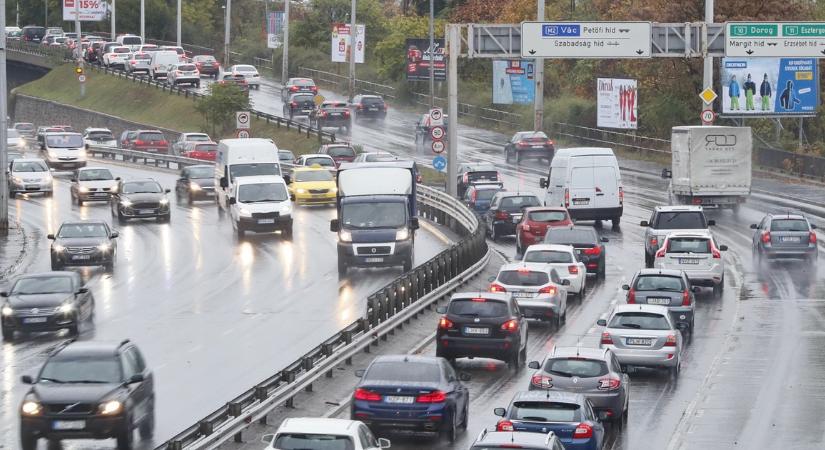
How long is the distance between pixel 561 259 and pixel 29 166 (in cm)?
3361

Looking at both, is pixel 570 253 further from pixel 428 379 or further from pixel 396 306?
pixel 428 379

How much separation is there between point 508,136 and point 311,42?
137 ft

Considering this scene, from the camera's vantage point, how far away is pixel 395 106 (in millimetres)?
107312

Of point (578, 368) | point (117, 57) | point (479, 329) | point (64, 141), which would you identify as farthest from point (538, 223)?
point (117, 57)

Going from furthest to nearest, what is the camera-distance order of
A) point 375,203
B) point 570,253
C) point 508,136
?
point 508,136 → point 375,203 → point 570,253

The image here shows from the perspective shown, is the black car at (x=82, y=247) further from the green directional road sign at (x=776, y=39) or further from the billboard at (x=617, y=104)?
the billboard at (x=617, y=104)

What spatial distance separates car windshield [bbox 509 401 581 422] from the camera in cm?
1934

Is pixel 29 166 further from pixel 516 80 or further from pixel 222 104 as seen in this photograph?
pixel 516 80

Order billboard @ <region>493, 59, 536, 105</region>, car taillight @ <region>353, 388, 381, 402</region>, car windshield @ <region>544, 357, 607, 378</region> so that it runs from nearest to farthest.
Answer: car taillight @ <region>353, 388, 381, 402</region> < car windshield @ <region>544, 357, 607, 378</region> < billboard @ <region>493, 59, 536, 105</region>

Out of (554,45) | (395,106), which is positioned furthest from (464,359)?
(395,106)

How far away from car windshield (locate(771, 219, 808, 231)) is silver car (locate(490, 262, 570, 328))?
40.8ft

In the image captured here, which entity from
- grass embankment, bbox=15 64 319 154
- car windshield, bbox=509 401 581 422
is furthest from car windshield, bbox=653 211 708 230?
grass embankment, bbox=15 64 319 154

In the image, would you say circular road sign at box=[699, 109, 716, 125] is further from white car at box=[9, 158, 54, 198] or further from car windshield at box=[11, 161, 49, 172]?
car windshield at box=[11, 161, 49, 172]

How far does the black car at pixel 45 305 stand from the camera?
103 feet
